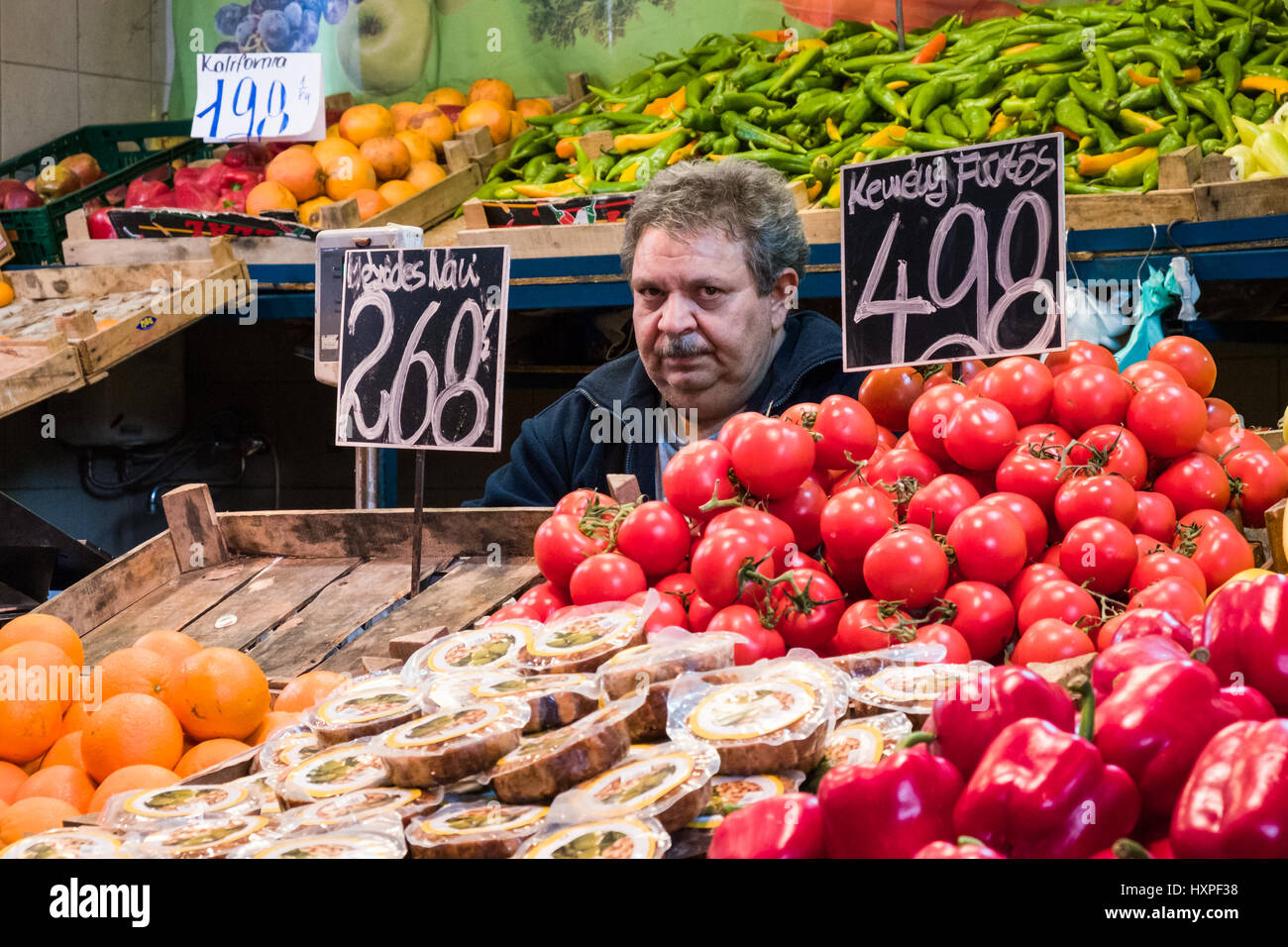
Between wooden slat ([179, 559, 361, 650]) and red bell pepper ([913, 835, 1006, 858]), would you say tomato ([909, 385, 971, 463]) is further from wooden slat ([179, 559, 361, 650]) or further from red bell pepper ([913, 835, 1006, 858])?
wooden slat ([179, 559, 361, 650])

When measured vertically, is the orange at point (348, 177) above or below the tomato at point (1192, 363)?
above

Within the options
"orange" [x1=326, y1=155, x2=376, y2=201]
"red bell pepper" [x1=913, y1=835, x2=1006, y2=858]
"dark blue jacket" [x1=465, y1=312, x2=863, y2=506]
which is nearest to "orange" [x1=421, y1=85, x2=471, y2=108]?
"orange" [x1=326, y1=155, x2=376, y2=201]

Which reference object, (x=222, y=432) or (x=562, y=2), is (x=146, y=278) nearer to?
(x=222, y=432)

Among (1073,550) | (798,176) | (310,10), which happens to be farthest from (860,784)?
(310,10)

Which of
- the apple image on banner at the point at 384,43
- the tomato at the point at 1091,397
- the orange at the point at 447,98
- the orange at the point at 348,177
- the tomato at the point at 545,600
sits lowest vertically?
the tomato at the point at 545,600

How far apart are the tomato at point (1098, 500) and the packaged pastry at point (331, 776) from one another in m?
0.96

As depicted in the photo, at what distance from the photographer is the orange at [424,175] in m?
4.98

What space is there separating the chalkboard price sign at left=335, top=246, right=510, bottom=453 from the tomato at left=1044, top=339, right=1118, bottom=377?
982 millimetres

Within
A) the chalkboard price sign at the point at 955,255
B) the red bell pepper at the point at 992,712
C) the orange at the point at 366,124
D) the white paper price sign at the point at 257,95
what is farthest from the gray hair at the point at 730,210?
the orange at the point at 366,124

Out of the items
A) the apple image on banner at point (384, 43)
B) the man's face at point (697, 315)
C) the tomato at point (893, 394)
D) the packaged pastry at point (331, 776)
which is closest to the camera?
the packaged pastry at point (331, 776)

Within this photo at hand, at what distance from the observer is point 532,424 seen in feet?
9.23

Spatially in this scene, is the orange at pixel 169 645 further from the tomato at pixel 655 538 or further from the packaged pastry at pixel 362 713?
the tomato at pixel 655 538

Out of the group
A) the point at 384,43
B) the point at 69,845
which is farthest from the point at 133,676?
the point at 384,43
